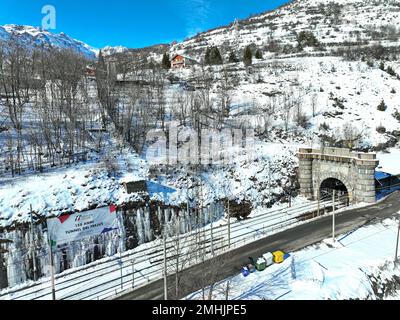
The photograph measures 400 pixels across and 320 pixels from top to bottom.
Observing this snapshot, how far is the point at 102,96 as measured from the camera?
40.9m

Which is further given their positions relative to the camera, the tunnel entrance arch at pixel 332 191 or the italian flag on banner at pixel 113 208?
the tunnel entrance arch at pixel 332 191

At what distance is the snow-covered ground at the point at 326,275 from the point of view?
56.9 feet

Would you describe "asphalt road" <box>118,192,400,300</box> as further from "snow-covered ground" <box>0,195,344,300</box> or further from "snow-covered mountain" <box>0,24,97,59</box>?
"snow-covered mountain" <box>0,24,97,59</box>

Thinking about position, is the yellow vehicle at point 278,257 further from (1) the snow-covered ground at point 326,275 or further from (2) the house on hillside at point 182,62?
(2) the house on hillside at point 182,62

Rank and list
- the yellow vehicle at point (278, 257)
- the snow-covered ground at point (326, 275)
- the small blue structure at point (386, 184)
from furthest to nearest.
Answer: the small blue structure at point (386, 184)
the yellow vehicle at point (278, 257)
the snow-covered ground at point (326, 275)

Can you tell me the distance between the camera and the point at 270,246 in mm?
23688

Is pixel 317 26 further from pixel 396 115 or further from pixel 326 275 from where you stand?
pixel 326 275

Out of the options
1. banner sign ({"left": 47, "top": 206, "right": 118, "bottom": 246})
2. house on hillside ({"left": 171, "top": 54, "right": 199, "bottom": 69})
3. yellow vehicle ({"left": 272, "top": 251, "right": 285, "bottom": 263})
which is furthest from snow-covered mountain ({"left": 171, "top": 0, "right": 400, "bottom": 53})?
yellow vehicle ({"left": 272, "top": 251, "right": 285, "bottom": 263})

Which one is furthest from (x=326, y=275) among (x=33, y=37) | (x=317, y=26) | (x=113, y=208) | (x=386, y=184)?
(x=317, y=26)

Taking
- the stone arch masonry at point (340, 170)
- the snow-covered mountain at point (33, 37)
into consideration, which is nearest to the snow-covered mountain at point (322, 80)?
the stone arch masonry at point (340, 170)

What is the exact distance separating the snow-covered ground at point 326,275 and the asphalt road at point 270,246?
2.99ft

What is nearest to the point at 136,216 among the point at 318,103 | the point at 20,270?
the point at 20,270
